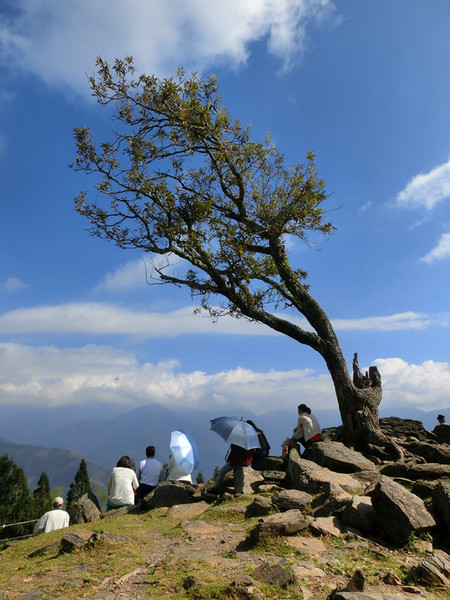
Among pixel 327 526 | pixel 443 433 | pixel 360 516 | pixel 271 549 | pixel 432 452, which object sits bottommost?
pixel 271 549

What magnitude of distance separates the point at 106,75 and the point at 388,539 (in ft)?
69.0

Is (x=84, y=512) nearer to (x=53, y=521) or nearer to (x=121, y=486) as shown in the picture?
(x=53, y=521)

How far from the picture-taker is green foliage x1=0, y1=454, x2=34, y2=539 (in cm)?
7225

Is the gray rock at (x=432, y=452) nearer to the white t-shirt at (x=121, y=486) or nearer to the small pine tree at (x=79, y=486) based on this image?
the white t-shirt at (x=121, y=486)

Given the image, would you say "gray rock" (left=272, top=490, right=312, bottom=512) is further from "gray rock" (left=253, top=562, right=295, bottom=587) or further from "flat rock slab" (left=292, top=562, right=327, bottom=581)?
"gray rock" (left=253, top=562, right=295, bottom=587)

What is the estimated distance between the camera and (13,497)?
75125mm

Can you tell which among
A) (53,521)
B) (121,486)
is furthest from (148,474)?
(53,521)

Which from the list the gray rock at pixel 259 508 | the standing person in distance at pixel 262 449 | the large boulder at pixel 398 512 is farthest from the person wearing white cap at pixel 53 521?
the large boulder at pixel 398 512

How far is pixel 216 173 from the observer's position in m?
21.6

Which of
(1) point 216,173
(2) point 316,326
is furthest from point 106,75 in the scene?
(2) point 316,326

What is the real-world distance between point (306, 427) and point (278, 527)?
8.45 metres

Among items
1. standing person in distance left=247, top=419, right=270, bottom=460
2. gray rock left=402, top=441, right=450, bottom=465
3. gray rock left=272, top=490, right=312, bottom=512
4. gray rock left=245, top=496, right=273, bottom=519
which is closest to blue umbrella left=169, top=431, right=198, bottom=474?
standing person in distance left=247, top=419, right=270, bottom=460

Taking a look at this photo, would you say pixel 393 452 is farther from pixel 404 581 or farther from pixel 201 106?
pixel 201 106

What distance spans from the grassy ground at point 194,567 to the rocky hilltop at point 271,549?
0.02 m
